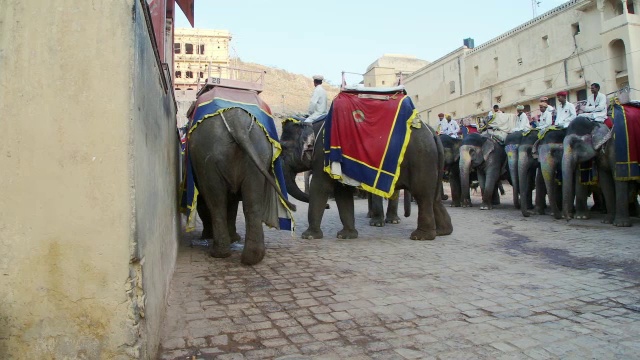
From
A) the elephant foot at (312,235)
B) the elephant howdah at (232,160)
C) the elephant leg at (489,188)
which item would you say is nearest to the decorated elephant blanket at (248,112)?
the elephant howdah at (232,160)

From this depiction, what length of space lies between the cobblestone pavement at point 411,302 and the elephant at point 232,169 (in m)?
0.31

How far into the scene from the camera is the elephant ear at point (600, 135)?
853 cm

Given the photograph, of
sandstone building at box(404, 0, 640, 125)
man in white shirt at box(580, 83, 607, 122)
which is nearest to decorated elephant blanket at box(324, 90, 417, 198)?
man in white shirt at box(580, 83, 607, 122)

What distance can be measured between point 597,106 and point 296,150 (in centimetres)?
572

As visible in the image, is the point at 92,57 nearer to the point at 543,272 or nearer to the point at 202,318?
the point at 202,318

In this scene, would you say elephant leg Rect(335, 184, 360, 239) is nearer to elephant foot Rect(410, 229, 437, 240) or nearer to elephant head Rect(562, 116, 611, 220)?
elephant foot Rect(410, 229, 437, 240)

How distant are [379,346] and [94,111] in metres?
2.18

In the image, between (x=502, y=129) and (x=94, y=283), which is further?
(x=502, y=129)

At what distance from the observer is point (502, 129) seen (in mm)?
13117

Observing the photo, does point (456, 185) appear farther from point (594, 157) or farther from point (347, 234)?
point (347, 234)

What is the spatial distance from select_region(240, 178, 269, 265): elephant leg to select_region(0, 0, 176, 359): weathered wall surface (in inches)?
110

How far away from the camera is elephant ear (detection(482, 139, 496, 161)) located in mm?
12062

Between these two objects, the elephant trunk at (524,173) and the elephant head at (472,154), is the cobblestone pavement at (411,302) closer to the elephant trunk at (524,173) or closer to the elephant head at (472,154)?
the elephant trunk at (524,173)

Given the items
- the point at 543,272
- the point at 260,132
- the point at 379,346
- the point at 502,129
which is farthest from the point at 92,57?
the point at 502,129
